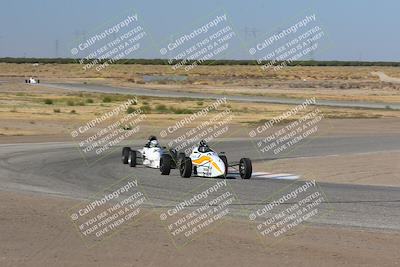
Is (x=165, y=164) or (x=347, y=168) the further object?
(x=347, y=168)

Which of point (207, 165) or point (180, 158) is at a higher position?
point (180, 158)

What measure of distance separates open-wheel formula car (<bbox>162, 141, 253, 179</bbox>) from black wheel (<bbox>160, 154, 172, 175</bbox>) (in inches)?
16.6

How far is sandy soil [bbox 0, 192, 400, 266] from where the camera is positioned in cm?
1116

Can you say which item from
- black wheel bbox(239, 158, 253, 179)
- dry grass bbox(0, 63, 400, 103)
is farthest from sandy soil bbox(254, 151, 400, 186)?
dry grass bbox(0, 63, 400, 103)

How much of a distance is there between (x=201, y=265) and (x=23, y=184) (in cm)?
1087

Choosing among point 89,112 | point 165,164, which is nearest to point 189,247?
point 165,164

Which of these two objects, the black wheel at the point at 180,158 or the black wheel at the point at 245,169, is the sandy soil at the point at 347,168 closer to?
the black wheel at the point at 245,169

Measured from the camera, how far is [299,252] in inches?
469

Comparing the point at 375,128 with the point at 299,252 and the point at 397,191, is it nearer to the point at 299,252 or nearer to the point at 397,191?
the point at 397,191

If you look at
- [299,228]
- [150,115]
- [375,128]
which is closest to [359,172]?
[299,228]

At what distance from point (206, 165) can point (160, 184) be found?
1954 millimetres

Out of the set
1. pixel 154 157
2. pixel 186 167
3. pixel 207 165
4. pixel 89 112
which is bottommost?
pixel 207 165

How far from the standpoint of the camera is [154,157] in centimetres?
2533

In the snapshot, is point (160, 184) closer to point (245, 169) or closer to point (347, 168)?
point (245, 169)
